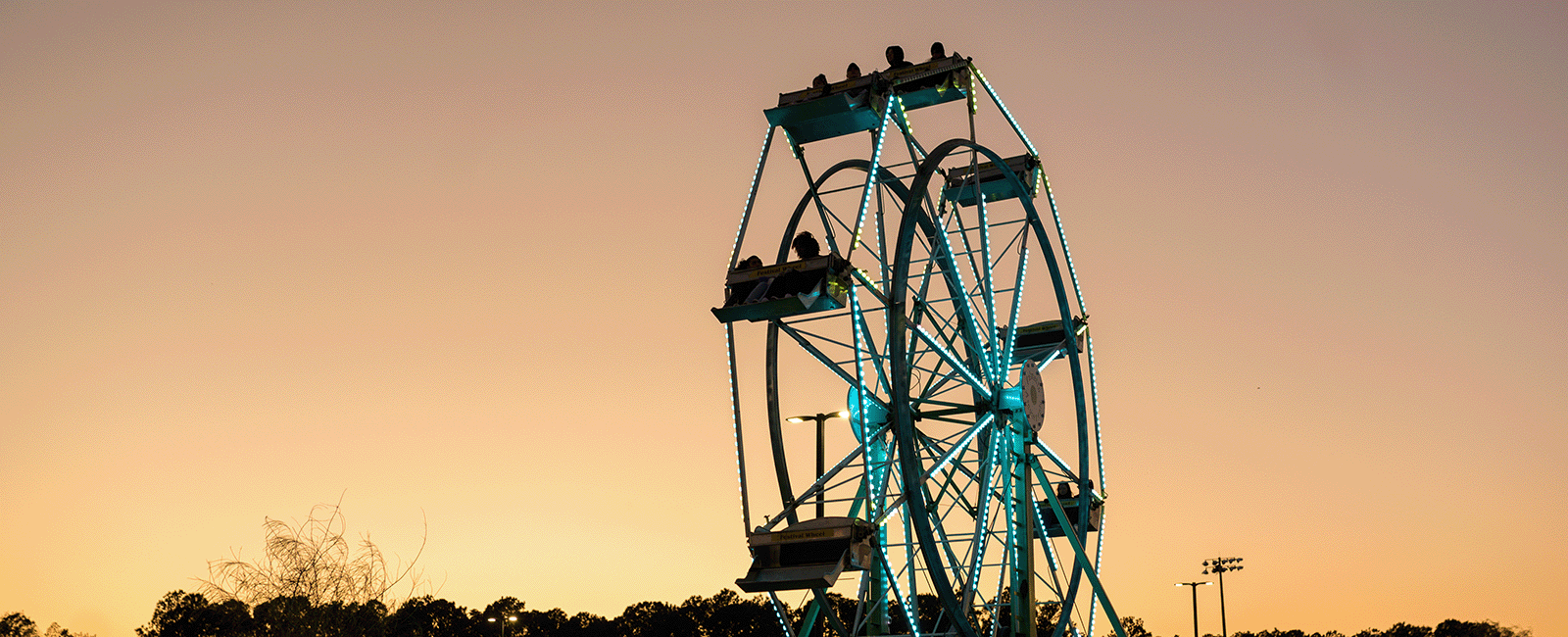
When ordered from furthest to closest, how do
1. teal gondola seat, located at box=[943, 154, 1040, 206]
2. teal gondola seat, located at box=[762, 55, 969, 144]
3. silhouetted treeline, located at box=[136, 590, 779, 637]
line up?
1. silhouetted treeline, located at box=[136, 590, 779, 637]
2. teal gondola seat, located at box=[943, 154, 1040, 206]
3. teal gondola seat, located at box=[762, 55, 969, 144]

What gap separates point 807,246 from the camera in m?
23.5

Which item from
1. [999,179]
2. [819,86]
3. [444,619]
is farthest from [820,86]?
[444,619]

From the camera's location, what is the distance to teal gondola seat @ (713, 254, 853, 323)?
2256 cm

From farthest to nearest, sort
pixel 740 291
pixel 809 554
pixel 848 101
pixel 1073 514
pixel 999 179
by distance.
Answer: pixel 1073 514
pixel 999 179
pixel 848 101
pixel 740 291
pixel 809 554

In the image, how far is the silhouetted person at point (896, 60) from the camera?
91.5 ft

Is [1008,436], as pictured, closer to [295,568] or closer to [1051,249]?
[1051,249]

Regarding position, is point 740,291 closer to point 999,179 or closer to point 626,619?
point 999,179

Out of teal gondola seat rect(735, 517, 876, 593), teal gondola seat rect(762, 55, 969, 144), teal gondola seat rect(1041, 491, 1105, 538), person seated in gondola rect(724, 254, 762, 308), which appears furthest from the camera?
teal gondola seat rect(1041, 491, 1105, 538)

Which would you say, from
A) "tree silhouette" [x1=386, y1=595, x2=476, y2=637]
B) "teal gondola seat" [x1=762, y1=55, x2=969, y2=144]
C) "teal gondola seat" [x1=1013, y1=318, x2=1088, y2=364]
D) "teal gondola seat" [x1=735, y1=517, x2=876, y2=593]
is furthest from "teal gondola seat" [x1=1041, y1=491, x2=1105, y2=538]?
"tree silhouette" [x1=386, y1=595, x2=476, y2=637]

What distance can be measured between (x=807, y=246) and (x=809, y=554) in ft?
17.2

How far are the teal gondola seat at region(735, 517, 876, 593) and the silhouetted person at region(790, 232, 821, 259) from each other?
452cm

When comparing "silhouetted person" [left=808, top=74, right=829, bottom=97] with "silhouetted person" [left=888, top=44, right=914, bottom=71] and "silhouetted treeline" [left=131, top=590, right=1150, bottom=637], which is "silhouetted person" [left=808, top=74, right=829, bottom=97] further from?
"silhouetted treeline" [left=131, top=590, right=1150, bottom=637]

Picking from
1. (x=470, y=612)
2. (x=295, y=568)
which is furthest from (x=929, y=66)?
(x=470, y=612)

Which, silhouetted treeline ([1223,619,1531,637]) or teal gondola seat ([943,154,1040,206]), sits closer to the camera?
teal gondola seat ([943,154,1040,206])
